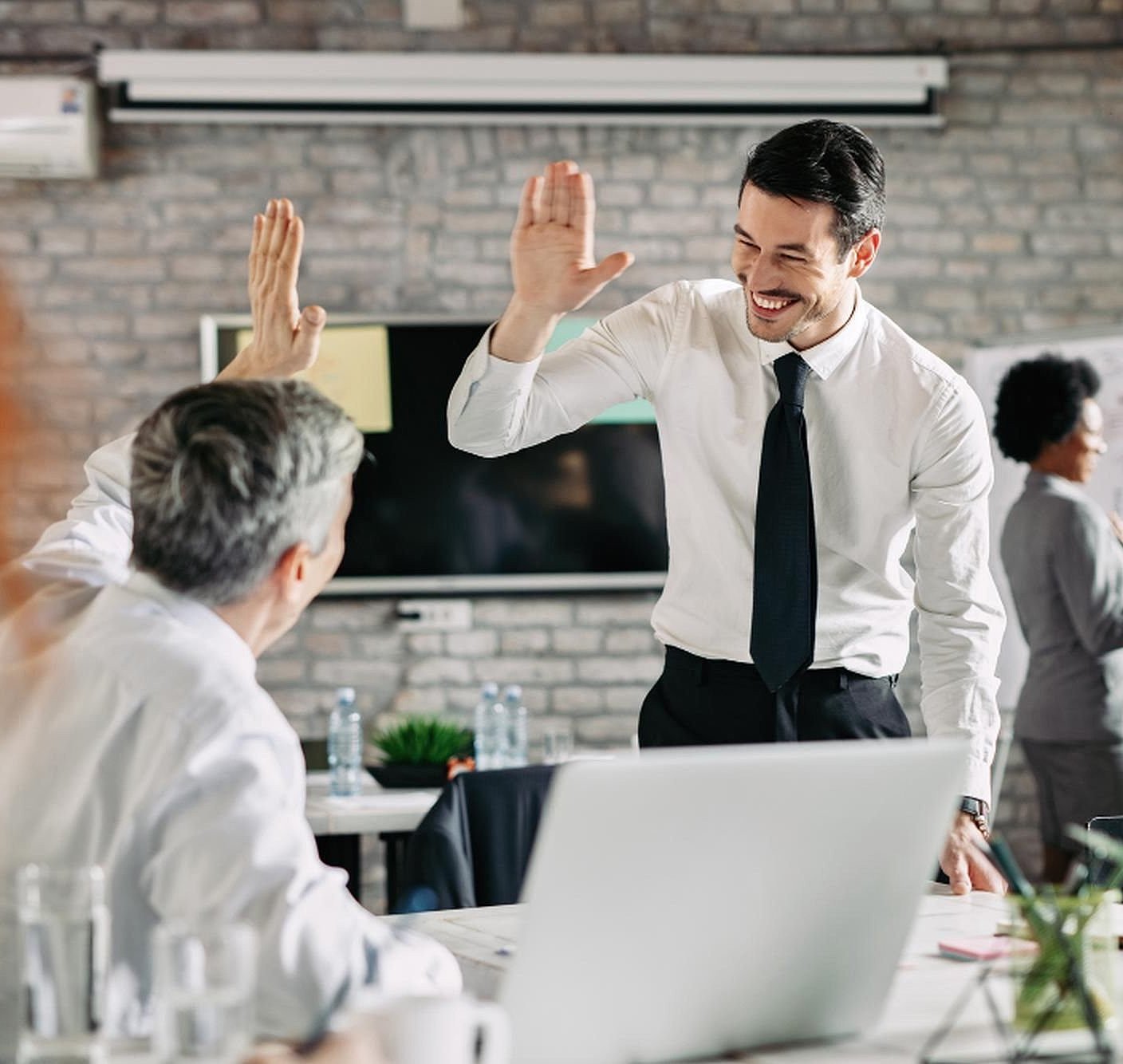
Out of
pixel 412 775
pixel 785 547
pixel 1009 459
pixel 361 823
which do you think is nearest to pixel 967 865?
pixel 785 547

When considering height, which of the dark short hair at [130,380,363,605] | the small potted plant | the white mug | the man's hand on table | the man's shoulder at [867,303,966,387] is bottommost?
the small potted plant

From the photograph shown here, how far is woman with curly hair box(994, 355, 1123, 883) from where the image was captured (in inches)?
160

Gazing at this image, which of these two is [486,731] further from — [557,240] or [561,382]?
[557,240]

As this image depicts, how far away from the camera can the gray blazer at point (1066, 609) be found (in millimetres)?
4070

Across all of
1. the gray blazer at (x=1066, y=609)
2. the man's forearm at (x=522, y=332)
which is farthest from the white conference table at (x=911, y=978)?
the gray blazer at (x=1066, y=609)

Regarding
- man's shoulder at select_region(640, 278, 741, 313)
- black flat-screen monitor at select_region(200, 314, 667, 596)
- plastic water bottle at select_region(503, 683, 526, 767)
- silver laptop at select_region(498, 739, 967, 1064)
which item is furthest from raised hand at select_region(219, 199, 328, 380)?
black flat-screen monitor at select_region(200, 314, 667, 596)

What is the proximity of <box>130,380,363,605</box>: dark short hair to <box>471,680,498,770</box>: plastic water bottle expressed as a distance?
252cm

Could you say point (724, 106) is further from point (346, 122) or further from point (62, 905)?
point (62, 905)

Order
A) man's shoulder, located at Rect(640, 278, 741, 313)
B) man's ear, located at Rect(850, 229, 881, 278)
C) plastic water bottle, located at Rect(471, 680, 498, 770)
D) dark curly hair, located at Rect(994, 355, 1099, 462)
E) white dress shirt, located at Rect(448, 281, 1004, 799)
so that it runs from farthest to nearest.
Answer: dark curly hair, located at Rect(994, 355, 1099, 462) < plastic water bottle, located at Rect(471, 680, 498, 770) < man's shoulder, located at Rect(640, 278, 741, 313) < man's ear, located at Rect(850, 229, 881, 278) < white dress shirt, located at Rect(448, 281, 1004, 799)

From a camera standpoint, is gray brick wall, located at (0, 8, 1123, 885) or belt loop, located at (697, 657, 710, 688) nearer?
belt loop, located at (697, 657, 710, 688)

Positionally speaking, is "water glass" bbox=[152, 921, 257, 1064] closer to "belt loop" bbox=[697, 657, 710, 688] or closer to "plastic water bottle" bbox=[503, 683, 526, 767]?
"belt loop" bbox=[697, 657, 710, 688]

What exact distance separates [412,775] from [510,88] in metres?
2.22

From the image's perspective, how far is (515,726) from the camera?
4.59 metres

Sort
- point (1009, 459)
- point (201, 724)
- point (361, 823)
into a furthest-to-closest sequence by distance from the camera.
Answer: point (1009, 459) → point (361, 823) → point (201, 724)
